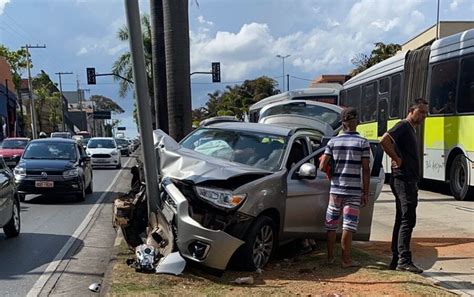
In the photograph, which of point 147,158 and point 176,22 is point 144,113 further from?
point 176,22

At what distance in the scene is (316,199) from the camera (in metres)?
6.84

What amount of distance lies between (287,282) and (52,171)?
850 centimetres

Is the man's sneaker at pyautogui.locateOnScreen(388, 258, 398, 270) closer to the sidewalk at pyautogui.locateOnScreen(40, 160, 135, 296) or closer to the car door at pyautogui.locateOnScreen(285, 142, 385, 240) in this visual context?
the car door at pyautogui.locateOnScreen(285, 142, 385, 240)

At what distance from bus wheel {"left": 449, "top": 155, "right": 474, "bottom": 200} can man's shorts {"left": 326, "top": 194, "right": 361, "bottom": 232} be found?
6.42 m

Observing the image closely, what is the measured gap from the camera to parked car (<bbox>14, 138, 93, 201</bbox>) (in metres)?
12.4

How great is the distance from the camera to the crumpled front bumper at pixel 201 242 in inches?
224

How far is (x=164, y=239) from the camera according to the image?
20.7ft

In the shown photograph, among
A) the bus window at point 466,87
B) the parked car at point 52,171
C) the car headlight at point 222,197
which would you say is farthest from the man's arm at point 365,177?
the parked car at point 52,171

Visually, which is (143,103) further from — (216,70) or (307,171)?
(216,70)

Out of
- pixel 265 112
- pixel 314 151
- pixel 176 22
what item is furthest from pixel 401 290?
pixel 265 112

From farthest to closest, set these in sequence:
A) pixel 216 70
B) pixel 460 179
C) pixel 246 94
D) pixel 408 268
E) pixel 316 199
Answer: pixel 246 94 → pixel 216 70 → pixel 460 179 → pixel 316 199 → pixel 408 268

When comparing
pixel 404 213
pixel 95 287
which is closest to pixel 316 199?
pixel 404 213

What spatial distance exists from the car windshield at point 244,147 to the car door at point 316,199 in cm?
36

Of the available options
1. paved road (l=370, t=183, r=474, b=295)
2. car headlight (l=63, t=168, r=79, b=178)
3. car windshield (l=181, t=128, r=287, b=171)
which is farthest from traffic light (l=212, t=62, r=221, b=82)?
car windshield (l=181, t=128, r=287, b=171)
